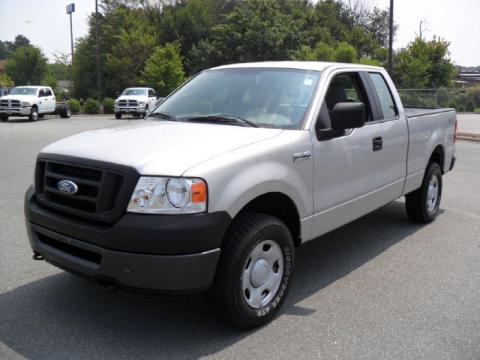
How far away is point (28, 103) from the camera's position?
26734 millimetres

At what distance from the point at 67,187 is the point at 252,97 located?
5.75 feet

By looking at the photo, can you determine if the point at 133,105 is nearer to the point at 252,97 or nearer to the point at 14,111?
the point at 14,111

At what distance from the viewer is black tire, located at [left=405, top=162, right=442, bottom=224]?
6266 mm

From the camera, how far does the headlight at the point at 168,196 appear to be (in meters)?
3.08

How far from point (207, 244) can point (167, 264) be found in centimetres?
26

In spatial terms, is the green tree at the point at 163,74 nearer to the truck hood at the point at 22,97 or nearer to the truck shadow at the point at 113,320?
the truck hood at the point at 22,97

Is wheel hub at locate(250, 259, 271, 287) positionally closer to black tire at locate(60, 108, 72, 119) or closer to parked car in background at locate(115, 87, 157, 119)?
parked car in background at locate(115, 87, 157, 119)

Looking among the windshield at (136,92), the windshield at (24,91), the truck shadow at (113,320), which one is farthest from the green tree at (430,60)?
the truck shadow at (113,320)

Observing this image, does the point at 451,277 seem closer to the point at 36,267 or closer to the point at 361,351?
the point at 361,351

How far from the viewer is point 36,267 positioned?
4.76 meters

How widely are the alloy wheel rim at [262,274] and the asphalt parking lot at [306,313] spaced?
0.72ft

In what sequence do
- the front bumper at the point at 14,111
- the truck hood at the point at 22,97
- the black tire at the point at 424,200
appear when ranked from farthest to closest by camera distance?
the truck hood at the point at 22,97
the front bumper at the point at 14,111
the black tire at the point at 424,200

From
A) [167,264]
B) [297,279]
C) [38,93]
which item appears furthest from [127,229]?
[38,93]

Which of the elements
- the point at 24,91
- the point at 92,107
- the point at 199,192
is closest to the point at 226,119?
the point at 199,192
